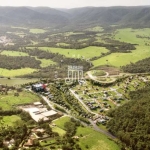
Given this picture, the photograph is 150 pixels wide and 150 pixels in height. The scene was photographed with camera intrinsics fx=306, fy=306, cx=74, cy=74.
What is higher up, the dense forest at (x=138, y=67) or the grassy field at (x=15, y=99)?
the dense forest at (x=138, y=67)

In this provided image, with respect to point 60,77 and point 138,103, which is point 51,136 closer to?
point 138,103

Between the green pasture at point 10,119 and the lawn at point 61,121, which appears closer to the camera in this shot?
the green pasture at point 10,119

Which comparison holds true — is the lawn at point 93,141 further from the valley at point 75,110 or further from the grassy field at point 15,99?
the grassy field at point 15,99

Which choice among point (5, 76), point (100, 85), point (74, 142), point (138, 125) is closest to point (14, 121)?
point (74, 142)

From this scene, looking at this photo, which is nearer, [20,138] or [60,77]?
[20,138]

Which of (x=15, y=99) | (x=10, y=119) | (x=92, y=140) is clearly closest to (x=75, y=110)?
(x=15, y=99)

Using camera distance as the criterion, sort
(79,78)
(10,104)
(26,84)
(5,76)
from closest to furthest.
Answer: (10,104) < (26,84) < (79,78) < (5,76)

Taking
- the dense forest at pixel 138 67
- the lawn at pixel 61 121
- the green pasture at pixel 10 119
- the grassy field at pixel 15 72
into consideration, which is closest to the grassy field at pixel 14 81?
the grassy field at pixel 15 72
